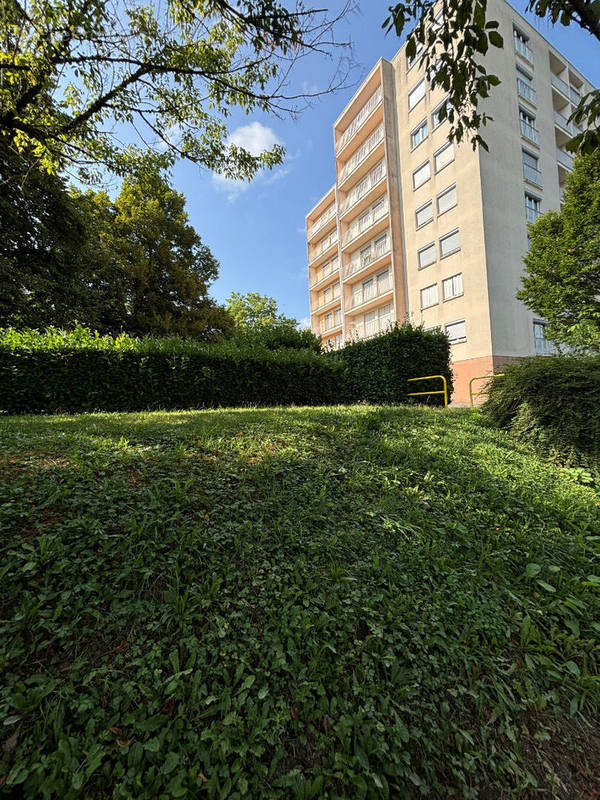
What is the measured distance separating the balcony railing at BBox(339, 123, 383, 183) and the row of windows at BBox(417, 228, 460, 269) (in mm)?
9231

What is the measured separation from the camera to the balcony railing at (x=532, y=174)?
19922 millimetres

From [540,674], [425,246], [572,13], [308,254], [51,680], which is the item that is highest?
[308,254]

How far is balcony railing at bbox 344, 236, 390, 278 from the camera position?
77.1 ft

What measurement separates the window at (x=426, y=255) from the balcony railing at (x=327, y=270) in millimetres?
10716

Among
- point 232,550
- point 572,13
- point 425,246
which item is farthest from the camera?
point 425,246

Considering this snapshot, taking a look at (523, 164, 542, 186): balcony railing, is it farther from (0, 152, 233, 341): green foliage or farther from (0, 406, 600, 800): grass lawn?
(0, 406, 600, 800): grass lawn

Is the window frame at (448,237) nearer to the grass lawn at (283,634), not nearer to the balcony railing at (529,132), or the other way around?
the balcony railing at (529,132)

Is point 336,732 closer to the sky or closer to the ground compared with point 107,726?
closer to the ground

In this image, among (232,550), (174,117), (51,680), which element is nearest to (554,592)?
(232,550)

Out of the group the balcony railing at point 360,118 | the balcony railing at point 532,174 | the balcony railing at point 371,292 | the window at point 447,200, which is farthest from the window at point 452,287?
the balcony railing at point 360,118

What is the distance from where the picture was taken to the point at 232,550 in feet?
8.02

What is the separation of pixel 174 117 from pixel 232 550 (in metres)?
6.82

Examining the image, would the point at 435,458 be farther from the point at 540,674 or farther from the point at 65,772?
the point at 65,772

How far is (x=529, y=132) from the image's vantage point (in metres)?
20.5
